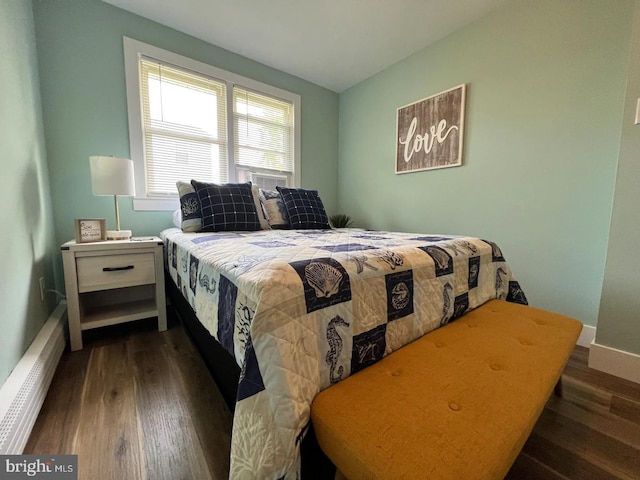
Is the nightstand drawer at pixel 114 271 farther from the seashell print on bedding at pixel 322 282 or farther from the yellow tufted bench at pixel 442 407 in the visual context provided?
the yellow tufted bench at pixel 442 407

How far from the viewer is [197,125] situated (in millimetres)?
2447

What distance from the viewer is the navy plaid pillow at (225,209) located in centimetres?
189

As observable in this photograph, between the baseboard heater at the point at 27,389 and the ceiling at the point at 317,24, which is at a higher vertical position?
the ceiling at the point at 317,24

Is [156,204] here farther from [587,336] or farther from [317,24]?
[587,336]

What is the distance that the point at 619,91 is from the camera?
1.54 metres

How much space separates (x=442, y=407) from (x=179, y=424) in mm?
1007

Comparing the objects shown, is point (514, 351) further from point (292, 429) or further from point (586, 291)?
point (586, 291)

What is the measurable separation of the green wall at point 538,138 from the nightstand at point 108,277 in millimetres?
2389

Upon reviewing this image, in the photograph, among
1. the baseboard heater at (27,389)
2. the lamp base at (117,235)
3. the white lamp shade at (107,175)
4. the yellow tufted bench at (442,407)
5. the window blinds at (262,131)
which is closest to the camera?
the yellow tufted bench at (442,407)

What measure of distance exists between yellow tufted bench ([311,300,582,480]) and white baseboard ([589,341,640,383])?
2.83ft

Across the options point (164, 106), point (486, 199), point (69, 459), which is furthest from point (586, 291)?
point (164, 106)

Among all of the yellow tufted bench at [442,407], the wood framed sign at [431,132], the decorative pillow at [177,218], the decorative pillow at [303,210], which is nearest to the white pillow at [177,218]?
the decorative pillow at [177,218]

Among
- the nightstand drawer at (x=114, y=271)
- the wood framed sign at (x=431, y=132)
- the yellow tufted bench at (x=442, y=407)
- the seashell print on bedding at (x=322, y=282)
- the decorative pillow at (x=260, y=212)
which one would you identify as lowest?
the yellow tufted bench at (x=442, y=407)

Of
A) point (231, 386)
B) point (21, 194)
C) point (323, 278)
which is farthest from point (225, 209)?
point (323, 278)
